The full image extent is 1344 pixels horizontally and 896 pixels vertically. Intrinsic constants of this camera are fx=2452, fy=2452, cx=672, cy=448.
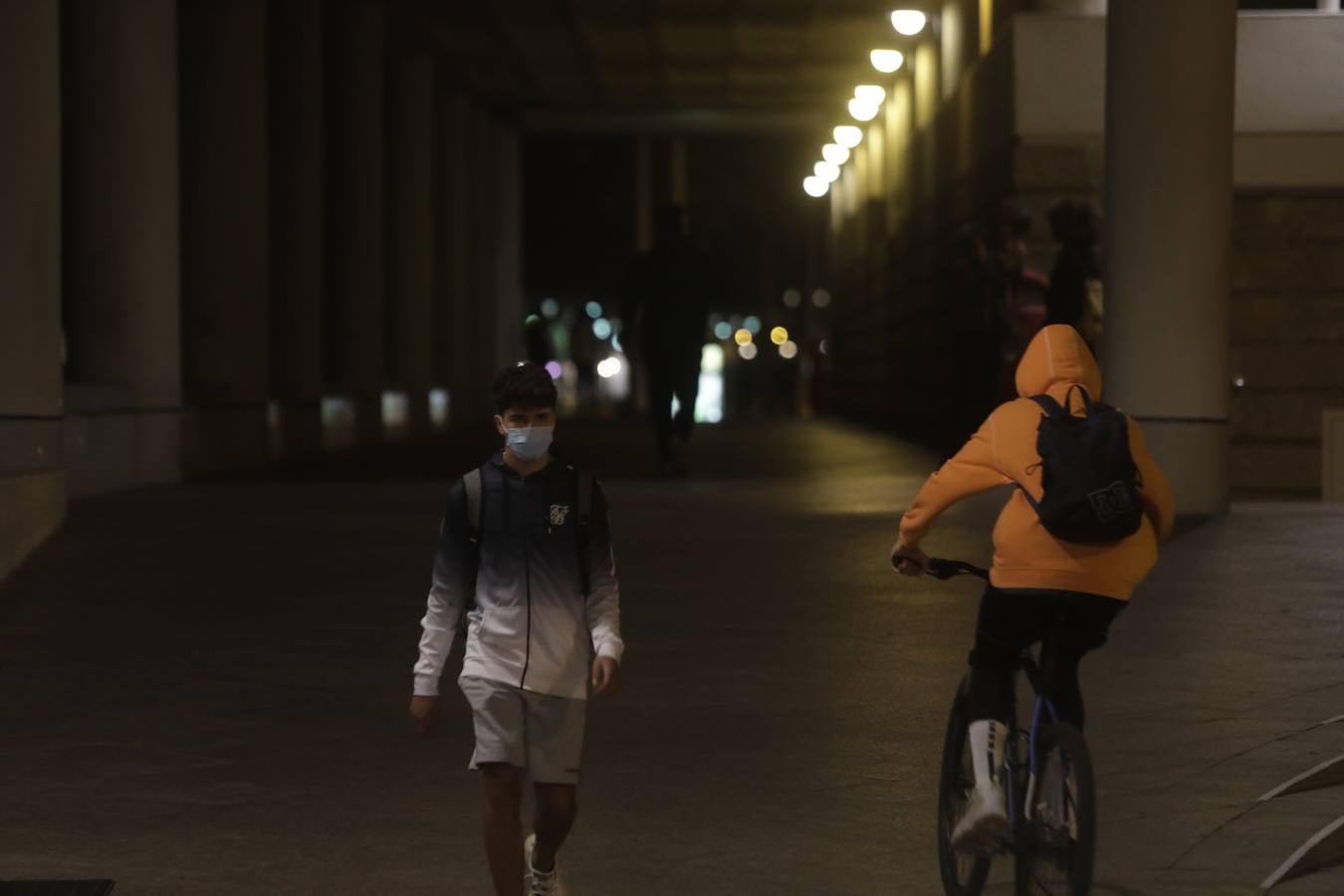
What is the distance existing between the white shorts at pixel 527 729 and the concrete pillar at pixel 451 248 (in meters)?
33.7

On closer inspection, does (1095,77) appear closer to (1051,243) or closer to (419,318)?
(1051,243)

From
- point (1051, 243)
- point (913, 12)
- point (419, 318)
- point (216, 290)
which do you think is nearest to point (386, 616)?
point (1051, 243)

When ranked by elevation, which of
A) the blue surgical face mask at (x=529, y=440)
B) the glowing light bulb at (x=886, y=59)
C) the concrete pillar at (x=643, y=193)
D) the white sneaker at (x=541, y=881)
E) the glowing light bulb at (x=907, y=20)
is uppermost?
the glowing light bulb at (x=907, y=20)

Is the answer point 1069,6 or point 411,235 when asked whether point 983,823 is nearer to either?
point 1069,6

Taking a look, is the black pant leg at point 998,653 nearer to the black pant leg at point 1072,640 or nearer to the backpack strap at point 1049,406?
the black pant leg at point 1072,640

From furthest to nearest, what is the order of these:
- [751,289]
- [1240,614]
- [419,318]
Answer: [751,289] < [419,318] < [1240,614]

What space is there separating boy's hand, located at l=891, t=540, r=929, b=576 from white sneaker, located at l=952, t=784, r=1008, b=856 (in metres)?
0.52

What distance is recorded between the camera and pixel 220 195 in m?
22.8

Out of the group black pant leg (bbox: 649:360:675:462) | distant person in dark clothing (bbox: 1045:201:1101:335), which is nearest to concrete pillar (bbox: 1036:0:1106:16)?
black pant leg (bbox: 649:360:675:462)

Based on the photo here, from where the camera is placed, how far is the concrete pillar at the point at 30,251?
14.6 m

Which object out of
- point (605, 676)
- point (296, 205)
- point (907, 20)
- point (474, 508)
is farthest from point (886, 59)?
Result: point (605, 676)

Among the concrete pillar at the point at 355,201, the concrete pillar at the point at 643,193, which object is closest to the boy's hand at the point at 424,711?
the concrete pillar at the point at 355,201

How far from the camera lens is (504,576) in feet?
17.9

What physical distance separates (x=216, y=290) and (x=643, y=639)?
13.6 metres
